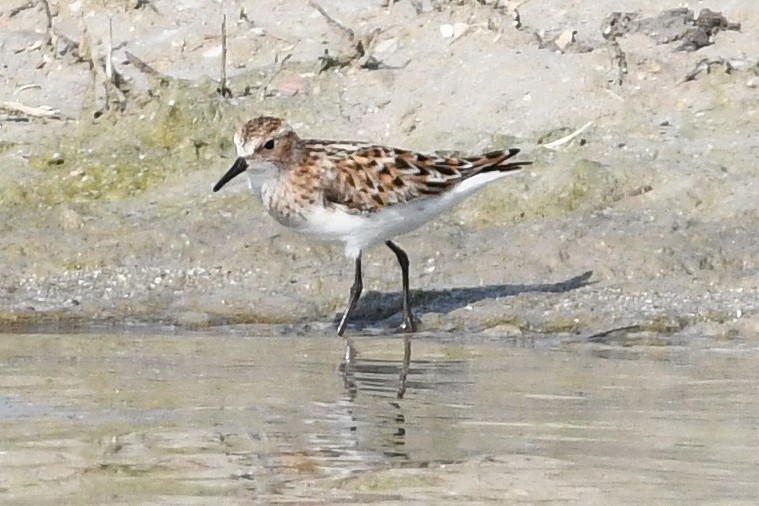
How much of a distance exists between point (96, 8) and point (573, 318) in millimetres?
4776

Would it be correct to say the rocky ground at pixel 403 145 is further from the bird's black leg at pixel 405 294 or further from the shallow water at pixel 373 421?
the shallow water at pixel 373 421

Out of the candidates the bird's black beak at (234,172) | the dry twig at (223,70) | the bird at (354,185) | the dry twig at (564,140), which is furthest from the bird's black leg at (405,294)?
the dry twig at (223,70)

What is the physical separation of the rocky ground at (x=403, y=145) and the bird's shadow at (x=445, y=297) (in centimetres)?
2

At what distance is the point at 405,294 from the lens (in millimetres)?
8539

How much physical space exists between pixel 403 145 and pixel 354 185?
1.60 metres

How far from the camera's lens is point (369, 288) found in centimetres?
912

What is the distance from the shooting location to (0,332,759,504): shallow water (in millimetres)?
5203

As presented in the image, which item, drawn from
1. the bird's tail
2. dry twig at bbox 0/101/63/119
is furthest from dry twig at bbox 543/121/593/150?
dry twig at bbox 0/101/63/119

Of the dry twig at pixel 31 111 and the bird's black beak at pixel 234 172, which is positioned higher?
the bird's black beak at pixel 234 172

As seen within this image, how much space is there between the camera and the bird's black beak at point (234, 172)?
28.2 feet

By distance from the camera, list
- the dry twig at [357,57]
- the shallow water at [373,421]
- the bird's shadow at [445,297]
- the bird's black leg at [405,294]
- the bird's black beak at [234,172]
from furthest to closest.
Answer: the dry twig at [357,57] < the bird's shadow at [445,297] < the bird's black beak at [234,172] < the bird's black leg at [405,294] < the shallow water at [373,421]

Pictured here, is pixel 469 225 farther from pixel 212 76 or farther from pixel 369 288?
pixel 212 76

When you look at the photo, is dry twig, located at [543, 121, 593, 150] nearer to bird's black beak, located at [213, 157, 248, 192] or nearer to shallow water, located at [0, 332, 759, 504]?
bird's black beak, located at [213, 157, 248, 192]

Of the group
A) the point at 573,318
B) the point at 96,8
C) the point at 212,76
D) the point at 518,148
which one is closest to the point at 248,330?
the point at 573,318
